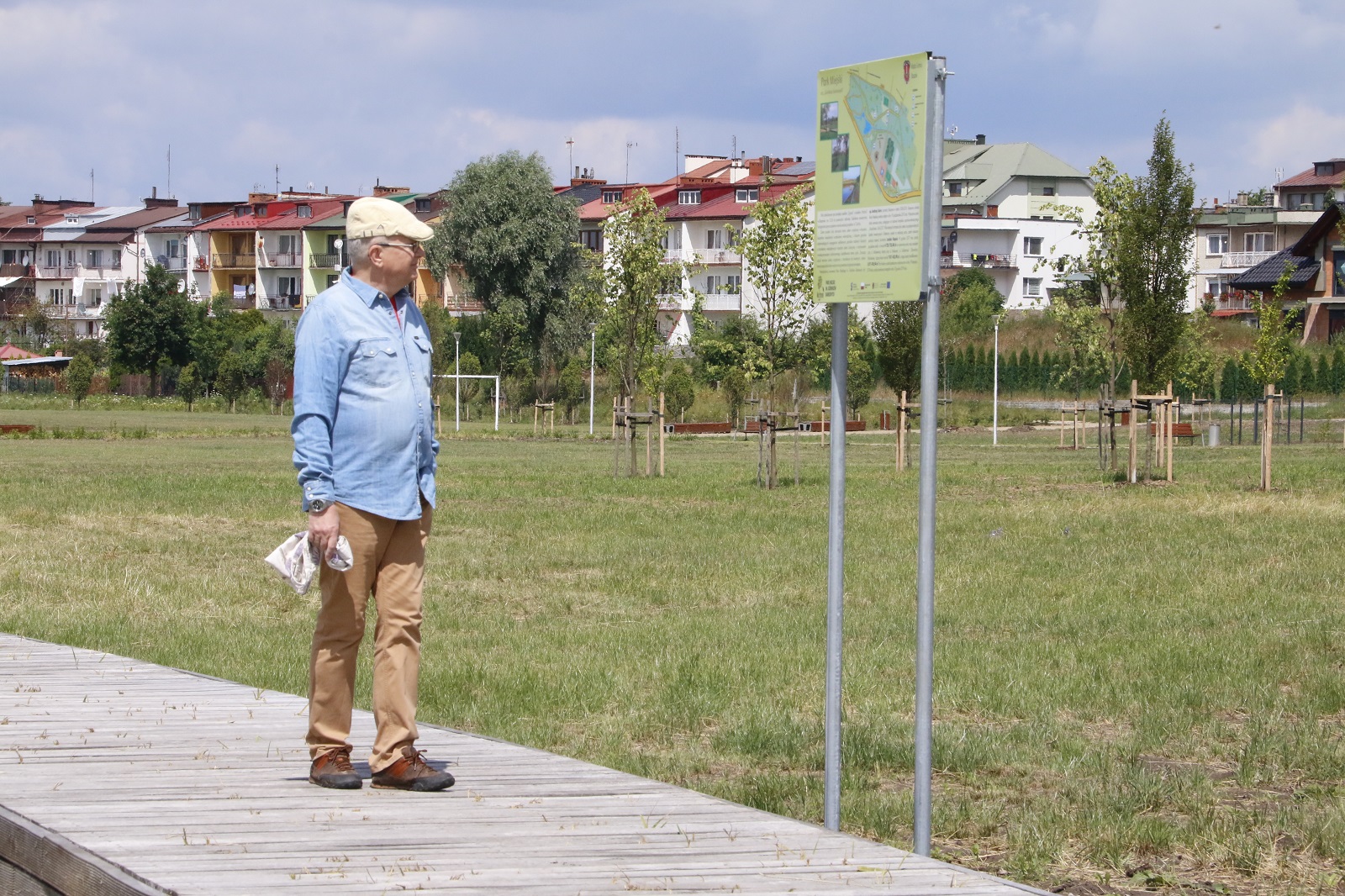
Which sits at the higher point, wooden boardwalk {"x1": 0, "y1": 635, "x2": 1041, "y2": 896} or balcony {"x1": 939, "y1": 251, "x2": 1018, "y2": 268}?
balcony {"x1": 939, "y1": 251, "x2": 1018, "y2": 268}

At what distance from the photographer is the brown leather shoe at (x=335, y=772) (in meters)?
5.70

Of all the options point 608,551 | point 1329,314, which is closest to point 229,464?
point 608,551

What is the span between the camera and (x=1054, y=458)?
3734 centimetres

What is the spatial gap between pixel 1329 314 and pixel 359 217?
267ft

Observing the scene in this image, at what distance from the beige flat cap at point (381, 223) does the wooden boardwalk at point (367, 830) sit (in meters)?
2.03

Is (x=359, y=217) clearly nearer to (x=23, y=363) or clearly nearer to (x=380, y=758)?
(x=380, y=758)

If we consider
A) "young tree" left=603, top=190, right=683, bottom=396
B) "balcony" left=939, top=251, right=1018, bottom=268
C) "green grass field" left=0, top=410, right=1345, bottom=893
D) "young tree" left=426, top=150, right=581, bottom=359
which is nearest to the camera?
"green grass field" left=0, top=410, right=1345, bottom=893

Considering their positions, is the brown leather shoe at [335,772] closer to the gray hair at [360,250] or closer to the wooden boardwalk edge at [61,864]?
the wooden boardwalk edge at [61,864]

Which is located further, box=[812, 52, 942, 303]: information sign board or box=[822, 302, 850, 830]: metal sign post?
box=[822, 302, 850, 830]: metal sign post

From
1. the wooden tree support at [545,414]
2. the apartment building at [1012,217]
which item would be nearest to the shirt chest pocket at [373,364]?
the wooden tree support at [545,414]

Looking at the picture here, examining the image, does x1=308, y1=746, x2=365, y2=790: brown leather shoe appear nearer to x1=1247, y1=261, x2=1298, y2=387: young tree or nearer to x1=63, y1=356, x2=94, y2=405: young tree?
x1=1247, y1=261, x2=1298, y2=387: young tree

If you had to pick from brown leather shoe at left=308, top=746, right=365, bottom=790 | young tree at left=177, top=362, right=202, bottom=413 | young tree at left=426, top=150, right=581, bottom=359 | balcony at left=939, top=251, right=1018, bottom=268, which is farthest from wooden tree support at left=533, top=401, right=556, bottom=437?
brown leather shoe at left=308, top=746, right=365, bottom=790

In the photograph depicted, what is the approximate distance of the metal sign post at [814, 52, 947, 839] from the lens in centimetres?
504

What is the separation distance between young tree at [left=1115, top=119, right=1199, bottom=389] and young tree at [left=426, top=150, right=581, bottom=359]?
49650 millimetres
